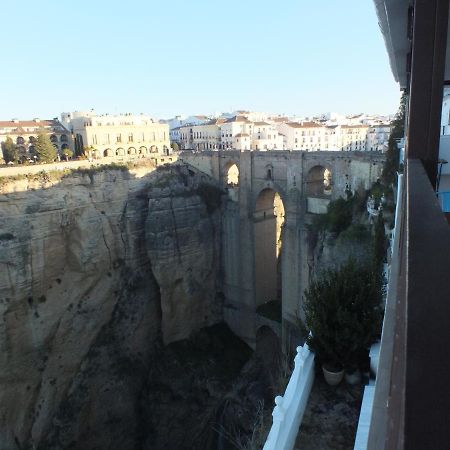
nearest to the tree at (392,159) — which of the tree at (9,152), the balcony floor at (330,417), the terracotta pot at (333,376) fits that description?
the terracotta pot at (333,376)

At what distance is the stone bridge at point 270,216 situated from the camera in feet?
68.2

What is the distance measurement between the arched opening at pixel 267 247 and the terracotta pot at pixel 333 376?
737 inches

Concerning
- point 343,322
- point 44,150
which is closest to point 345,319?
point 343,322

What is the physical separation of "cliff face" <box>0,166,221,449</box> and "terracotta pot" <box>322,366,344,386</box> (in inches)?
695

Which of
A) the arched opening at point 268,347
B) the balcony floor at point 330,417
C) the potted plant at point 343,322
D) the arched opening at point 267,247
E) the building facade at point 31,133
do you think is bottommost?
the arched opening at point 268,347

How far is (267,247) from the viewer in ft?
87.5

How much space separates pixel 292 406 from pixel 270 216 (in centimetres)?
2099

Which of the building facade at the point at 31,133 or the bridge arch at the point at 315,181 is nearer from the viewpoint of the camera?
the bridge arch at the point at 315,181

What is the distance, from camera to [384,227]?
A: 13039mm

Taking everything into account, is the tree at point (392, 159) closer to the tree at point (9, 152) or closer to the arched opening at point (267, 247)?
the arched opening at point (267, 247)

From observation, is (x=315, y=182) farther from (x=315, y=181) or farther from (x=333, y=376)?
(x=333, y=376)

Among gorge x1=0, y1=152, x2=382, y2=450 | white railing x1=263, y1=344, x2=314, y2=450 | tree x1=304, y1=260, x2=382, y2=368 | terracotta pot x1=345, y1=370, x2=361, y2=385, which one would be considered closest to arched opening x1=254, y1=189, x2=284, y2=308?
gorge x1=0, y1=152, x2=382, y2=450

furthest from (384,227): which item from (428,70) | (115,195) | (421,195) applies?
(115,195)

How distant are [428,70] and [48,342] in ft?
73.9
